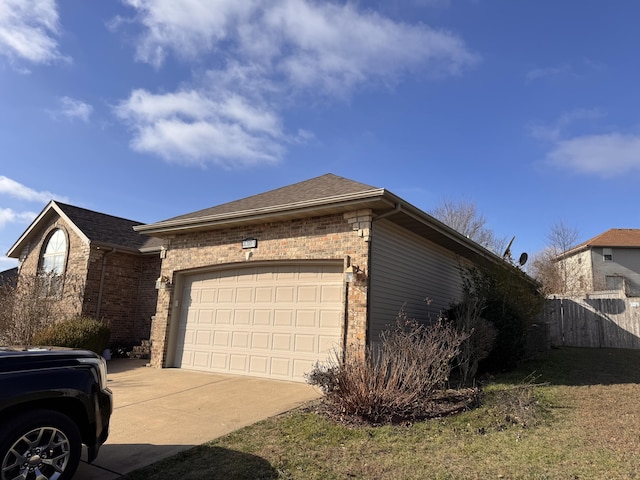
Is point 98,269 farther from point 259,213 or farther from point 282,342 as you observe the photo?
point 282,342

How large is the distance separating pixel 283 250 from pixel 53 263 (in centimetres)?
1146

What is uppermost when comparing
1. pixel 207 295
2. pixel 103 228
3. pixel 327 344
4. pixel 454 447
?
pixel 103 228

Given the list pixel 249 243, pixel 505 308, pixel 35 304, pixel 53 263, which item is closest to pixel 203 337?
pixel 249 243

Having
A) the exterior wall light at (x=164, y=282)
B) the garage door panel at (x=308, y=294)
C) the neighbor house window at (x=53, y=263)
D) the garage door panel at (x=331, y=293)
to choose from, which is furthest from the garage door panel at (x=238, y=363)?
the neighbor house window at (x=53, y=263)

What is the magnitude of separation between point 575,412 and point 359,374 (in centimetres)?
318

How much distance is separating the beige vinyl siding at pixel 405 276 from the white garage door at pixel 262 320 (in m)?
0.80

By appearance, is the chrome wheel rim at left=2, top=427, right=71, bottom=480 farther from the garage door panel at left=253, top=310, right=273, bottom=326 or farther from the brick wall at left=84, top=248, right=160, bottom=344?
the brick wall at left=84, top=248, right=160, bottom=344

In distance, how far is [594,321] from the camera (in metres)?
16.6

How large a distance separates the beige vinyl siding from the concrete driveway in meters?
2.32

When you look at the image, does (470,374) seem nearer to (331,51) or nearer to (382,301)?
(382,301)

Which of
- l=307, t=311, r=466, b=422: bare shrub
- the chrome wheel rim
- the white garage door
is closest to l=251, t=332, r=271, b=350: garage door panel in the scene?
the white garage door

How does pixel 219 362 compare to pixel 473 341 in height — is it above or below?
below

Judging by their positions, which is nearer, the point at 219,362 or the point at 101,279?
the point at 219,362

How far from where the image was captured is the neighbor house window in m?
15.0
